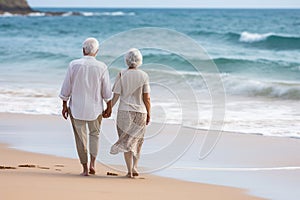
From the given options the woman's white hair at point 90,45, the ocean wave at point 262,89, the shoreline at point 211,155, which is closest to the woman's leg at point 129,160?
the shoreline at point 211,155

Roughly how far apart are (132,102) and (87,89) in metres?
0.46

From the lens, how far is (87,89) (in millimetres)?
6699

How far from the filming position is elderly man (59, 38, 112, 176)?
6.69 meters

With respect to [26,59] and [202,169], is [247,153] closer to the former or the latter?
[202,169]

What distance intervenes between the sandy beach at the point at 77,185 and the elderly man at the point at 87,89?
0.46 meters

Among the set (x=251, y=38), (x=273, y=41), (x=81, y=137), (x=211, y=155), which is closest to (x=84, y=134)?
(x=81, y=137)

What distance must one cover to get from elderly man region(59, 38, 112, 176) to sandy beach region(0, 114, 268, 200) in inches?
18.1

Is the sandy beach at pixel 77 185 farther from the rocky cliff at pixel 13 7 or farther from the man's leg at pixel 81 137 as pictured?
the rocky cliff at pixel 13 7

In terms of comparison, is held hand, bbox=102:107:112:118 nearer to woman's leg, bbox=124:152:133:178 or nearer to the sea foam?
woman's leg, bbox=124:152:133:178

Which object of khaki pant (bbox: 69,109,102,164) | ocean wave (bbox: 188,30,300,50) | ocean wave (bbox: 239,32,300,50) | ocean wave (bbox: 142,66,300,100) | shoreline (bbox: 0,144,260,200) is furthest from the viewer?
ocean wave (bbox: 188,30,300,50)

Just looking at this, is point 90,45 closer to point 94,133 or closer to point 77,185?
point 94,133

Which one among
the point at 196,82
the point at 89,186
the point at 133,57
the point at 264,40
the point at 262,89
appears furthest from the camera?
the point at 264,40

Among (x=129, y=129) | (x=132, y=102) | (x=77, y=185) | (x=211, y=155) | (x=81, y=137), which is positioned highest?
(x=132, y=102)

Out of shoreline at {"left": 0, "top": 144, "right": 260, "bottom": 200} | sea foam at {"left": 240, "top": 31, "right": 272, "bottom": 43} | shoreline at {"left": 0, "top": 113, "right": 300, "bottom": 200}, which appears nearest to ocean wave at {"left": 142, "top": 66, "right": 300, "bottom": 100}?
shoreline at {"left": 0, "top": 113, "right": 300, "bottom": 200}
